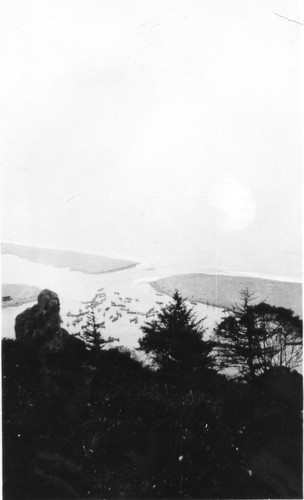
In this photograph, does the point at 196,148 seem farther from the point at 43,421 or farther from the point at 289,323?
the point at 43,421

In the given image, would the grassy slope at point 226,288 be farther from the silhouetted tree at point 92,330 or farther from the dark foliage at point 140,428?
the silhouetted tree at point 92,330

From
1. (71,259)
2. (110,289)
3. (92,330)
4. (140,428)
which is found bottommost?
(140,428)

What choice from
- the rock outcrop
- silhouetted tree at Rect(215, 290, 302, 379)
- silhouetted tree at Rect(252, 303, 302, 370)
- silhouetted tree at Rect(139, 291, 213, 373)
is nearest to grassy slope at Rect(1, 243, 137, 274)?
the rock outcrop

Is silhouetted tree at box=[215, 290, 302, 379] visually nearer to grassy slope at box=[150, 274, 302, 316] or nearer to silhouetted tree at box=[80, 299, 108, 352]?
grassy slope at box=[150, 274, 302, 316]

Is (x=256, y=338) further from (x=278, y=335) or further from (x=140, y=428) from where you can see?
(x=140, y=428)

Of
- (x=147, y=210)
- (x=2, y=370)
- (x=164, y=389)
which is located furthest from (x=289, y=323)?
(x=2, y=370)

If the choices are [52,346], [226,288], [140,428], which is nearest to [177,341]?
[226,288]
